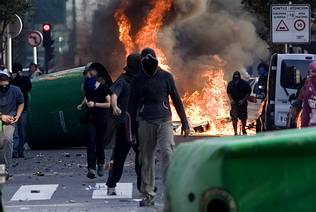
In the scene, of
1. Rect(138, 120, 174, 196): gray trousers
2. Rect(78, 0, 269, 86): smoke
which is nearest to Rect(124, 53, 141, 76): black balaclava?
Rect(138, 120, 174, 196): gray trousers

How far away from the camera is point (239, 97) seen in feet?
87.5

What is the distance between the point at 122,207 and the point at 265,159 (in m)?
6.48

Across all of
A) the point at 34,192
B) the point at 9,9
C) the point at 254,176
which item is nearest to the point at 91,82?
the point at 34,192

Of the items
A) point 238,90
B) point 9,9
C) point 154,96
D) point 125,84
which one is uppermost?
point 9,9

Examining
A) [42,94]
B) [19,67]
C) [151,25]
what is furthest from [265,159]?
[151,25]

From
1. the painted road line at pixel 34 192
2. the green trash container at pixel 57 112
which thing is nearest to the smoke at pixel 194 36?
the green trash container at pixel 57 112

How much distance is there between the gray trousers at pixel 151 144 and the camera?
1192 centimetres

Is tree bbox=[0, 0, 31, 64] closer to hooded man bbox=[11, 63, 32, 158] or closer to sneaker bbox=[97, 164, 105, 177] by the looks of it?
hooded man bbox=[11, 63, 32, 158]

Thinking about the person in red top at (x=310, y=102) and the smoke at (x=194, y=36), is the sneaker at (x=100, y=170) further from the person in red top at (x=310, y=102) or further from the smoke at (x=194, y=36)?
the smoke at (x=194, y=36)

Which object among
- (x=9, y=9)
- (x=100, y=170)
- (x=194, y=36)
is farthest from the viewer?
(x=194, y=36)

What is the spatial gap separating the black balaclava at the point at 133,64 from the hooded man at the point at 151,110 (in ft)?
2.59

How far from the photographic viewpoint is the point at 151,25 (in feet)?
99.6

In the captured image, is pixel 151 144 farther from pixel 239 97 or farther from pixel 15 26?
pixel 15 26

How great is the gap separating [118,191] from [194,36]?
17.8 m
